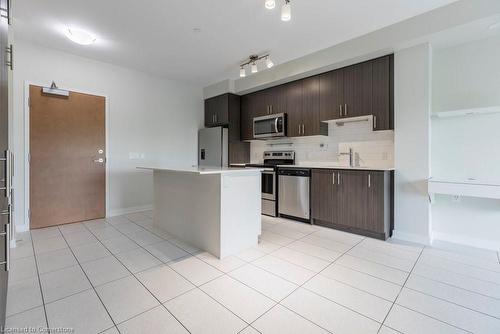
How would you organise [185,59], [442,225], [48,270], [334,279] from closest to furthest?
[334,279] < [48,270] < [442,225] < [185,59]

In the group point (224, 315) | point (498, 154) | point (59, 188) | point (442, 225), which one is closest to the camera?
point (224, 315)

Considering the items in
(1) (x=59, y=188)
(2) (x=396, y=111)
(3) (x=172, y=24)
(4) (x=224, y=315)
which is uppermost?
(3) (x=172, y=24)

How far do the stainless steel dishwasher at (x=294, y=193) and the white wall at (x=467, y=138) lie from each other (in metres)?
1.63

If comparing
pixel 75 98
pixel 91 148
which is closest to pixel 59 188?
pixel 91 148

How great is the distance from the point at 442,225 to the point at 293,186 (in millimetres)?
1973

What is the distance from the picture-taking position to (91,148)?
3.82 metres

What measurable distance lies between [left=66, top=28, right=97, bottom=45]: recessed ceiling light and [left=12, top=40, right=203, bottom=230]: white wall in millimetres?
791

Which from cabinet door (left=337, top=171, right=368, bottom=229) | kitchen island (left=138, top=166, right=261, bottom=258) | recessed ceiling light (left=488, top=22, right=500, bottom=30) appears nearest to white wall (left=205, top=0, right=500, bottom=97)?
recessed ceiling light (left=488, top=22, right=500, bottom=30)

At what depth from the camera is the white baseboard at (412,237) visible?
2814 millimetres

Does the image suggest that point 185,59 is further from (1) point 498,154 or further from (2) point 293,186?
(1) point 498,154

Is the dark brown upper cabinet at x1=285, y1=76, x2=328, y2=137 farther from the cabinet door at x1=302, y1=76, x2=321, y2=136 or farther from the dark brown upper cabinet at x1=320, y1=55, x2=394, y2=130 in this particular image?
the dark brown upper cabinet at x1=320, y1=55, x2=394, y2=130

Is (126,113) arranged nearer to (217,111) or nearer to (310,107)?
(217,111)

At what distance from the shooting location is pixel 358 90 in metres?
3.30

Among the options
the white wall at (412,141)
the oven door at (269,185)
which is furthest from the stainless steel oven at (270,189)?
the white wall at (412,141)
